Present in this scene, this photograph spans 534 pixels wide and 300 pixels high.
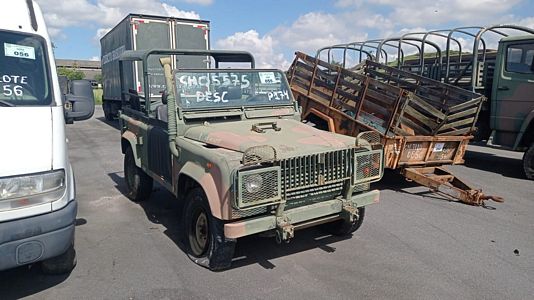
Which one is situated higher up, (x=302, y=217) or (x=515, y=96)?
(x=515, y=96)

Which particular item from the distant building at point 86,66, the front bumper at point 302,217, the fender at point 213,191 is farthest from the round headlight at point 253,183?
the distant building at point 86,66

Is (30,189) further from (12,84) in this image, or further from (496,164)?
(496,164)

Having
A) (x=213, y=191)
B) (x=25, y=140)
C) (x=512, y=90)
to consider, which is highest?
(x=512, y=90)

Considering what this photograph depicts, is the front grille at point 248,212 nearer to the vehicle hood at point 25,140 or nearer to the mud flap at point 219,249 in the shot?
the mud flap at point 219,249

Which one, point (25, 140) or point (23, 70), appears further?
point (23, 70)

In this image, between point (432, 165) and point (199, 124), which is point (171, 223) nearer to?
point (199, 124)

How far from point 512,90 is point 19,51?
8.23m

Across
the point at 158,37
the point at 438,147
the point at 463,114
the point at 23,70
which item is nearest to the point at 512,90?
the point at 463,114

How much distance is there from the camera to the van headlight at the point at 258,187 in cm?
346

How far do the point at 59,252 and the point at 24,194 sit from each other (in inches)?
21.7

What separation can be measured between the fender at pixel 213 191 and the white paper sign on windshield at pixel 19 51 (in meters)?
1.83

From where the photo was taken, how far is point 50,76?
377 cm

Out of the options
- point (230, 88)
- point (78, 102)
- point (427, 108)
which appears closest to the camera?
point (78, 102)

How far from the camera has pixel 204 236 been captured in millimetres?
4195
